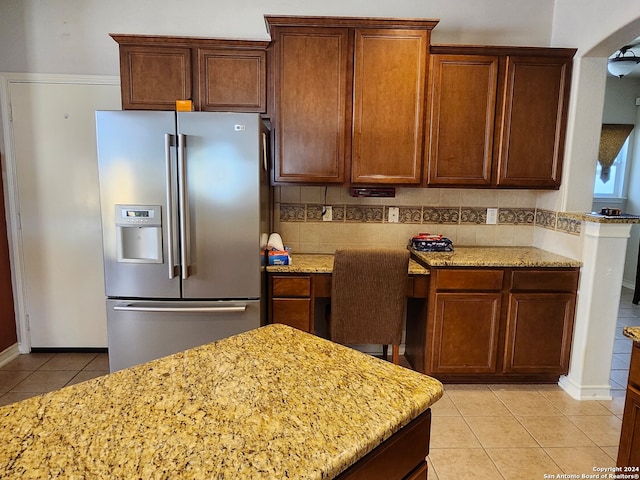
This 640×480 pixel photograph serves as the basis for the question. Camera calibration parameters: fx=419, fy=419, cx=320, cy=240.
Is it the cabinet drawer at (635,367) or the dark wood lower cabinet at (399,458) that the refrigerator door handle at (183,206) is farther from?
the cabinet drawer at (635,367)

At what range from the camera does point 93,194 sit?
313 cm

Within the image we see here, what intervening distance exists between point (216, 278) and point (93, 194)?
1.41m

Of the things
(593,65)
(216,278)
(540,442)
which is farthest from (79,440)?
(593,65)

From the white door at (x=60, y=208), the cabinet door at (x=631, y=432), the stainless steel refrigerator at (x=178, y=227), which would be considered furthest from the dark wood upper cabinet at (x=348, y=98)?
the cabinet door at (x=631, y=432)

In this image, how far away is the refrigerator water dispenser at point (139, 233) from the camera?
2328 millimetres

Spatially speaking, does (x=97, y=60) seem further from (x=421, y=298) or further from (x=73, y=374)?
(x=421, y=298)

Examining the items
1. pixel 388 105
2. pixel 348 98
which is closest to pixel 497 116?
pixel 388 105

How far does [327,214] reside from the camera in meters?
3.19

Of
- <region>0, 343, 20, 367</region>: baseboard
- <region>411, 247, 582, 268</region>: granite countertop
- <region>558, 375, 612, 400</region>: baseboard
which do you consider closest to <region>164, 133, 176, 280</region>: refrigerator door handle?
<region>411, 247, 582, 268</region>: granite countertop

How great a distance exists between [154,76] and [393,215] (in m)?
1.91

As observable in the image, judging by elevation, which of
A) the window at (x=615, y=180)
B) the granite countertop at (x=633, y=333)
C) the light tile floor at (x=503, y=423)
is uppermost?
the window at (x=615, y=180)

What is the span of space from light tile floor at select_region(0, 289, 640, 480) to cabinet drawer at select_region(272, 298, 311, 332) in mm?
974

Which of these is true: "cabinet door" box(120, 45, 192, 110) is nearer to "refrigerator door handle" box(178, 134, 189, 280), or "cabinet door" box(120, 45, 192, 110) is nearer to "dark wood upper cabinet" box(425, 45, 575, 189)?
"refrigerator door handle" box(178, 134, 189, 280)

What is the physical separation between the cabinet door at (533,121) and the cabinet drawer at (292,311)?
1.59 meters
